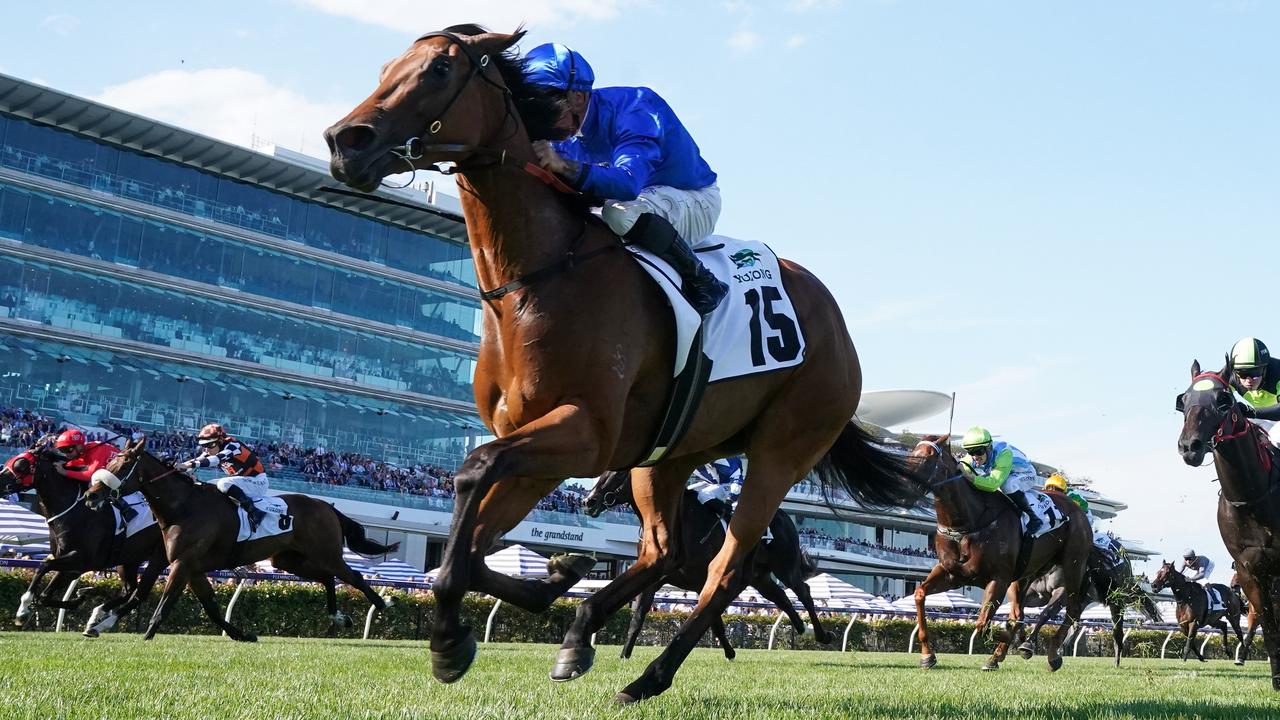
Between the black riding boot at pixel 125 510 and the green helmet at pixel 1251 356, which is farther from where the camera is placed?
the black riding boot at pixel 125 510

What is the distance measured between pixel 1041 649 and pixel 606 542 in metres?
24.8

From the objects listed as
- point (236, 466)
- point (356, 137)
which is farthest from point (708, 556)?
point (356, 137)

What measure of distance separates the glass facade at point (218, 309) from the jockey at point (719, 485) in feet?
109

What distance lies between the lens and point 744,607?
2184 cm

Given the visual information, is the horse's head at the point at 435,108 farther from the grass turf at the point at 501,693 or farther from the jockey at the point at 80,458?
the jockey at the point at 80,458

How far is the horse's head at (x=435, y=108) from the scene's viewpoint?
384 centimetres

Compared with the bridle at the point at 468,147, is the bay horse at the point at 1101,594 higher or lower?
lower

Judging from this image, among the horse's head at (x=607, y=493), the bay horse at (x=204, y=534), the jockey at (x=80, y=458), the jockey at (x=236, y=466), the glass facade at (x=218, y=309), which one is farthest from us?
the glass facade at (x=218, y=309)

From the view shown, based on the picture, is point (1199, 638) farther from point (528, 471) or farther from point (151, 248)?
point (151, 248)

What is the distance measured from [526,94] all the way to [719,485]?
7586mm

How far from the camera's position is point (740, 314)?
4.91 meters

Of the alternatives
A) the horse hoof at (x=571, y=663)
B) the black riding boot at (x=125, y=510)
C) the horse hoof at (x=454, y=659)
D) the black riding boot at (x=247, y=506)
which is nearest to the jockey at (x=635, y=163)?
the horse hoof at (x=571, y=663)

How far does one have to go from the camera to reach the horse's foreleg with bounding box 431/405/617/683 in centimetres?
370

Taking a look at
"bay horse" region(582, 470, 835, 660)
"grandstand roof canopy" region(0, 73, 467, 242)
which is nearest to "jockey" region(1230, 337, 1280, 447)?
"bay horse" region(582, 470, 835, 660)
